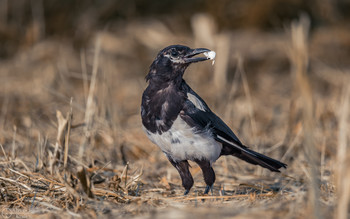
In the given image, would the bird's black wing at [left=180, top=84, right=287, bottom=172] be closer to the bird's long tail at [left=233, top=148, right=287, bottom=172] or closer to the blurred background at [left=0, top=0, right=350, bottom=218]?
the bird's long tail at [left=233, top=148, right=287, bottom=172]

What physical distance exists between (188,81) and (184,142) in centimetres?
290

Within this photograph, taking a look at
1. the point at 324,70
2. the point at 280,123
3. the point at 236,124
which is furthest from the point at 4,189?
the point at 324,70

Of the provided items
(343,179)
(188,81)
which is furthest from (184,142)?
(188,81)

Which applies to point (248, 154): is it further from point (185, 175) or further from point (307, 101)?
point (307, 101)

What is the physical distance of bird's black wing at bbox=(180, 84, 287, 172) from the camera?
3.86 metres

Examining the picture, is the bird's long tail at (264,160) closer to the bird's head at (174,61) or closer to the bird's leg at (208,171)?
the bird's leg at (208,171)

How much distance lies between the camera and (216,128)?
402cm

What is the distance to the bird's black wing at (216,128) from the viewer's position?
152 inches

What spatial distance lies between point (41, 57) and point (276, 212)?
787cm

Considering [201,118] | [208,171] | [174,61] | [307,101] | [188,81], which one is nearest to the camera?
[307,101]

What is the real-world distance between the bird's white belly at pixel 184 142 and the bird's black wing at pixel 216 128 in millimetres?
56

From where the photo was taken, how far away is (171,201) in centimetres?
331

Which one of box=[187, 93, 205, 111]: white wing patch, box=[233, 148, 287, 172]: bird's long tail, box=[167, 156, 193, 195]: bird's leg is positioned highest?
box=[187, 93, 205, 111]: white wing patch

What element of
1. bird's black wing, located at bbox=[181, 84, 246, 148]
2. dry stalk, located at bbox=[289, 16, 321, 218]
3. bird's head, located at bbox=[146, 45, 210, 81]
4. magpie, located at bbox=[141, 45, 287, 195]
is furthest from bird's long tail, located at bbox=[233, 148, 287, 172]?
dry stalk, located at bbox=[289, 16, 321, 218]
